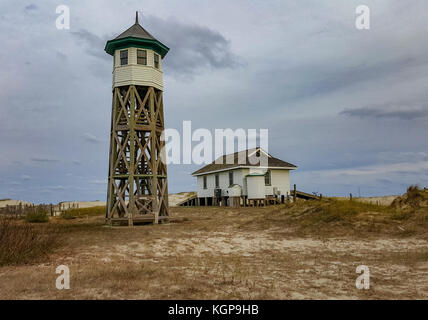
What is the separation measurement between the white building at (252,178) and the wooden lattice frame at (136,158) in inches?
573

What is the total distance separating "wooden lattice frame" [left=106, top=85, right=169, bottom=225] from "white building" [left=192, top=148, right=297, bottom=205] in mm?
14548

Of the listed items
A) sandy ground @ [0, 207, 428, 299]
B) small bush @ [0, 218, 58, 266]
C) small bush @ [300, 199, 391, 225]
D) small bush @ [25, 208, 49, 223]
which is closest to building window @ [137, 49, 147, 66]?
sandy ground @ [0, 207, 428, 299]

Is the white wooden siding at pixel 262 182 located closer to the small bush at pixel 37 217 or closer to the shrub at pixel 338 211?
the shrub at pixel 338 211

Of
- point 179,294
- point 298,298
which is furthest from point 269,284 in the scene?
point 179,294

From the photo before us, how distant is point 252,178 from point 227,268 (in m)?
26.0

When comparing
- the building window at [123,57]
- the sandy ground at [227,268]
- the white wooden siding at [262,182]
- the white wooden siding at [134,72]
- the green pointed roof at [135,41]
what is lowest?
the sandy ground at [227,268]

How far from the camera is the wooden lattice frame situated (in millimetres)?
19672

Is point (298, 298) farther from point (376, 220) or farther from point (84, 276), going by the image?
point (376, 220)

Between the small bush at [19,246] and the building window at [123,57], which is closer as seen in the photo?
the small bush at [19,246]

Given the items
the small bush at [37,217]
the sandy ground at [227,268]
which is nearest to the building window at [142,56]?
the sandy ground at [227,268]

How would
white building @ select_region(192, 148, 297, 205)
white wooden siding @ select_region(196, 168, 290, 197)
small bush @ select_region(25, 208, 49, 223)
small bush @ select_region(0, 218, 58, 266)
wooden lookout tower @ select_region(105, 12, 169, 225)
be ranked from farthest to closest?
white wooden siding @ select_region(196, 168, 290, 197), white building @ select_region(192, 148, 297, 205), small bush @ select_region(25, 208, 49, 223), wooden lookout tower @ select_region(105, 12, 169, 225), small bush @ select_region(0, 218, 58, 266)

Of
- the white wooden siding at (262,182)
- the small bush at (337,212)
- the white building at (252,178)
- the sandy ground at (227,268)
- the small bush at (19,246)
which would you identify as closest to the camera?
the sandy ground at (227,268)

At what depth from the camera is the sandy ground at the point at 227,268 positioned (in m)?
6.18

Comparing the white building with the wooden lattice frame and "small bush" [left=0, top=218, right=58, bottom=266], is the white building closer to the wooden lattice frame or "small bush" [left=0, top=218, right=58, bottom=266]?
the wooden lattice frame
